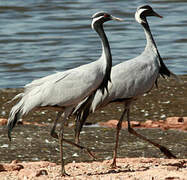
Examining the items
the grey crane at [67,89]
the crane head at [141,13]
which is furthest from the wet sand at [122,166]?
the crane head at [141,13]

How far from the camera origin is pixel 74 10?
27281 millimetres

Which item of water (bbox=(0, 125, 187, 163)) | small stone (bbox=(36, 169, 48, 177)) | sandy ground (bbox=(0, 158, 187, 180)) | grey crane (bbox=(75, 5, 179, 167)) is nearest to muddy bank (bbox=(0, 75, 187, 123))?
water (bbox=(0, 125, 187, 163))

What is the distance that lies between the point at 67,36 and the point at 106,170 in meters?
14.5

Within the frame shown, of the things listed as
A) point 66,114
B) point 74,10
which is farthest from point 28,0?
point 66,114

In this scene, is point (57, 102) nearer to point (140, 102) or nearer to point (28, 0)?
point (140, 102)

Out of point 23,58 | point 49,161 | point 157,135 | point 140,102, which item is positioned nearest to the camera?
point 49,161

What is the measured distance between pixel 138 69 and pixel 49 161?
1.73 meters

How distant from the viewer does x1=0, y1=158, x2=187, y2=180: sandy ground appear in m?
7.33

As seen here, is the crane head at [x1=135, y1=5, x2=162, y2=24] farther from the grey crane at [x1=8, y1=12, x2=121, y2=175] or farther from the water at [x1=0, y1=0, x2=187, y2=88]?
the water at [x1=0, y1=0, x2=187, y2=88]

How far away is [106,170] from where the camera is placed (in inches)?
320

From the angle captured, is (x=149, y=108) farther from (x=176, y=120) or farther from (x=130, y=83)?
(x=130, y=83)

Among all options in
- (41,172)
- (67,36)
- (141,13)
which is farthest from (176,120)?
(67,36)

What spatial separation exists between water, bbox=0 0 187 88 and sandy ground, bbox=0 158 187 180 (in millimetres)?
7060

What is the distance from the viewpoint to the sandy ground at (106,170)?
24.0 feet
